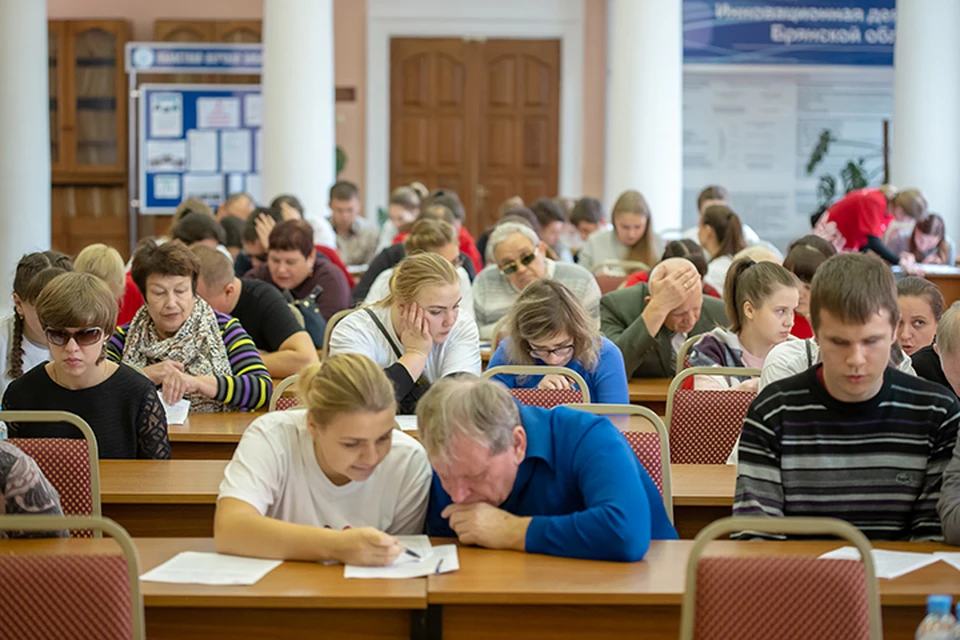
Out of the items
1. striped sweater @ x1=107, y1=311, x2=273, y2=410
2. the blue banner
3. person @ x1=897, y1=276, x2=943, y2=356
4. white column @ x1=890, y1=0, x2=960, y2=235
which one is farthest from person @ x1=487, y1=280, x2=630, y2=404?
the blue banner

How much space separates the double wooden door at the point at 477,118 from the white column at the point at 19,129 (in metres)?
5.11

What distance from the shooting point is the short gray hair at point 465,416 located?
95.4 inches

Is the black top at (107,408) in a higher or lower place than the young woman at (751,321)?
lower

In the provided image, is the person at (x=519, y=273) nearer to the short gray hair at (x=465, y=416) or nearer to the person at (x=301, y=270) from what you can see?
the person at (x=301, y=270)

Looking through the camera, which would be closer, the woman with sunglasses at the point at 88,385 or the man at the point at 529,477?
the man at the point at 529,477

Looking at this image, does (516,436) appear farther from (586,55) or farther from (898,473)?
(586,55)

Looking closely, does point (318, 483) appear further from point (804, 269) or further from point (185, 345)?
point (804, 269)

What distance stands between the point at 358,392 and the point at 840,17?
12326 mm

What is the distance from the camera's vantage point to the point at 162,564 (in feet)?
8.20

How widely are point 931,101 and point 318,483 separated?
9.81 metres

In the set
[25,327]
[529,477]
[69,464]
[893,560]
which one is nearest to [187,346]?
[25,327]

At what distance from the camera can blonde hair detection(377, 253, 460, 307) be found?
4.05m

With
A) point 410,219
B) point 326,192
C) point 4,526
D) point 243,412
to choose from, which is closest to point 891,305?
point 4,526

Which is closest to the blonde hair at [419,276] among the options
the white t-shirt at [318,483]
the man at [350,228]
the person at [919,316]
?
the white t-shirt at [318,483]
